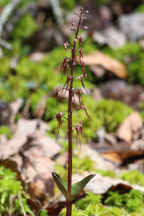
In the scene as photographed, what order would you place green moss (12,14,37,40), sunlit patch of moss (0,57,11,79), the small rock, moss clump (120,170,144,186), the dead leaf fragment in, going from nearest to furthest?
moss clump (120,170,144,186) < the dead leaf fragment < sunlit patch of moss (0,57,11,79) < the small rock < green moss (12,14,37,40)

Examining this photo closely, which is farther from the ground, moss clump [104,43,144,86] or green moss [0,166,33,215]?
moss clump [104,43,144,86]

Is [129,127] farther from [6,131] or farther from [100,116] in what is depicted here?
[6,131]

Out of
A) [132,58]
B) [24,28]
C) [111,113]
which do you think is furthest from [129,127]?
[24,28]

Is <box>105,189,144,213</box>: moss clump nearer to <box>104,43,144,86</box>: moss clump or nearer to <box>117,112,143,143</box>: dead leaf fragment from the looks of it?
<box>117,112,143,143</box>: dead leaf fragment

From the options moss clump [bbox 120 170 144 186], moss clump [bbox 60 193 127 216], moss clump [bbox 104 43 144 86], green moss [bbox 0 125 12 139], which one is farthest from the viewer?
moss clump [bbox 104 43 144 86]

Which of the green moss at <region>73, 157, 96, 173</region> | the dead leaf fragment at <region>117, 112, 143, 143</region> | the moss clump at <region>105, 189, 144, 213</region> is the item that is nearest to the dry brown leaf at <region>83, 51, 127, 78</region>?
the dead leaf fragment at <region>117, 112, 143, 143</region>

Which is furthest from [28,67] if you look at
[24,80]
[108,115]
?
[108,115]

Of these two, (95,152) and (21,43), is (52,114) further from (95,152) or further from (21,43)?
(21,43)
